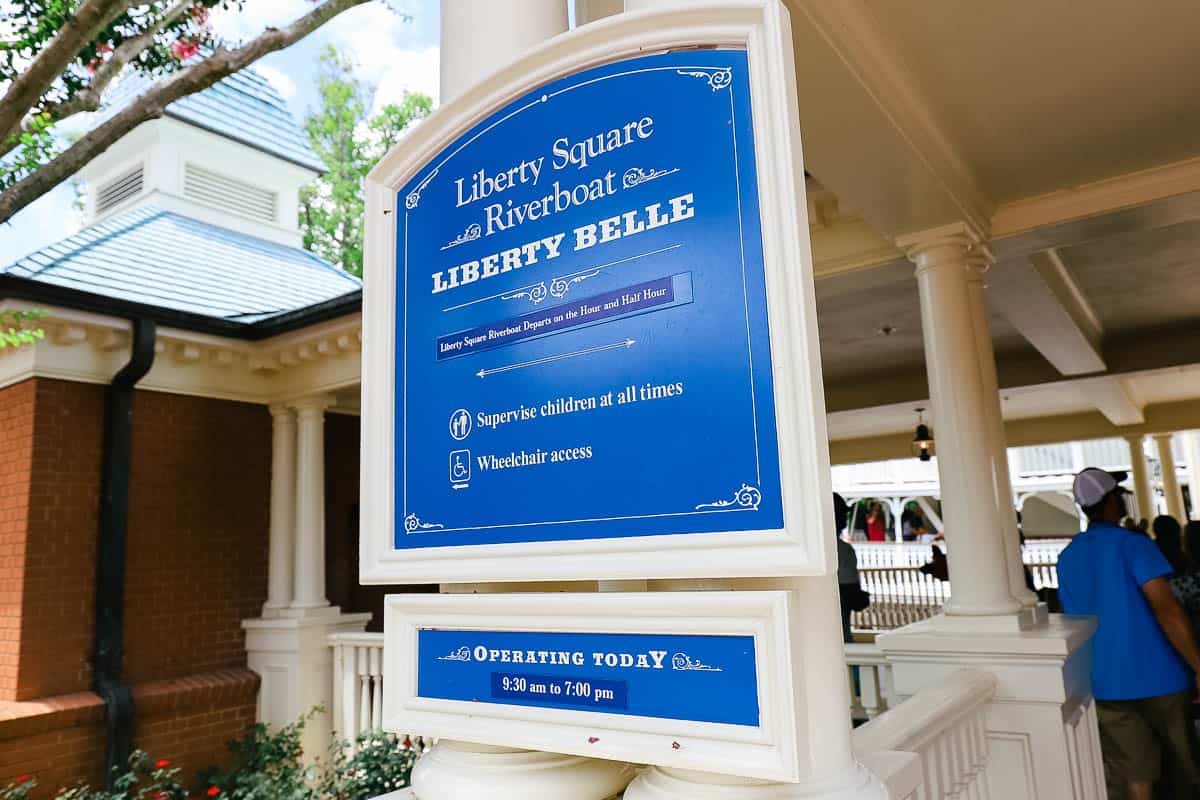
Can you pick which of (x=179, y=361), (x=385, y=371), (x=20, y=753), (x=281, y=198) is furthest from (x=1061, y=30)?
(x=281, y=198)

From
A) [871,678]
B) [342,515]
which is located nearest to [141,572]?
[342,515]

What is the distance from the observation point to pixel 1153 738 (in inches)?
169

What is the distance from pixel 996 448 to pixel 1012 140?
1834 mm

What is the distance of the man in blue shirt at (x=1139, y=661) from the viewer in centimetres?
416

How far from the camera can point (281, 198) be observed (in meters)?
13.2

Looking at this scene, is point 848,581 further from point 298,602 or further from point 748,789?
point 748,789

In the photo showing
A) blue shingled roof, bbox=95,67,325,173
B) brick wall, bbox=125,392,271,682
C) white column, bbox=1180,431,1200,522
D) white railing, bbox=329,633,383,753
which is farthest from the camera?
white column, bbox=1180,431,1200,522

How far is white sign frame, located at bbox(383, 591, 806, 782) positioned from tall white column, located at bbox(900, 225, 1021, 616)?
3.37m

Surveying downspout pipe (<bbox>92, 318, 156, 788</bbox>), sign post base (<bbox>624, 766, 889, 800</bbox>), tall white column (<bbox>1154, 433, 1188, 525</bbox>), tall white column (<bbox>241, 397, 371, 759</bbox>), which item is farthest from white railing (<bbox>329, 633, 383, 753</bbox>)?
tall white column (<bbox>1154, 433, 1188, 525</bbox>)

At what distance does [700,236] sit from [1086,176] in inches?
175

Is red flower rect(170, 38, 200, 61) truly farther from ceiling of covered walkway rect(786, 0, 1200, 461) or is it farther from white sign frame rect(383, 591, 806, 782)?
white sign frame rect(383, 591, 806, 782)

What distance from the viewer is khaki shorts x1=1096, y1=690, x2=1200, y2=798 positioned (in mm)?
4195

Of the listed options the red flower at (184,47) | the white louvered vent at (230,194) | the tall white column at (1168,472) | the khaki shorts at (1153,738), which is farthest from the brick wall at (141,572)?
the tall white column at (1168,472)

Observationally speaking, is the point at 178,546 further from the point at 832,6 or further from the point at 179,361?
the point at 832,6
